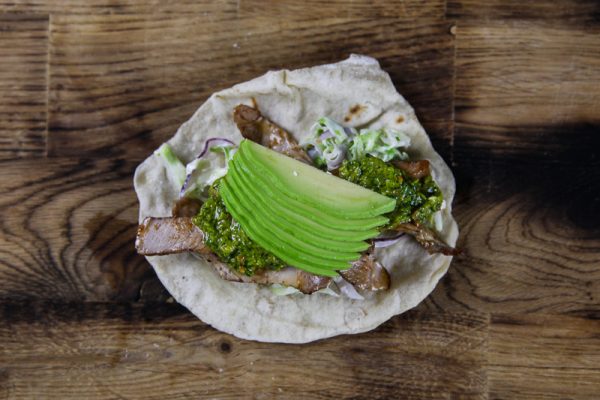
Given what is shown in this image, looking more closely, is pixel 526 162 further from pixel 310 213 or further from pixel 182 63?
pixel 182 63

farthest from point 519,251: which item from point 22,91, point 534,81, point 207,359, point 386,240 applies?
point 22,91

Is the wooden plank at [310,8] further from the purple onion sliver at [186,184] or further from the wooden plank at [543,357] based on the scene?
the wooden plank at [543,357]

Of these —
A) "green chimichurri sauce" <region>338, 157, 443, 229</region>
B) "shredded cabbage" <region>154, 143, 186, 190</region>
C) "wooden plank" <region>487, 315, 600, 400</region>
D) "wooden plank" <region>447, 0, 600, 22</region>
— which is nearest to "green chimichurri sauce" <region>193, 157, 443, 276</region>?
"green chimichurri sauce" <region>338, 157, 443, 229</region>

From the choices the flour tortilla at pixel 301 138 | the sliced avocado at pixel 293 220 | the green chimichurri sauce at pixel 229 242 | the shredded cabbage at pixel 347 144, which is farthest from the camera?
the flour tortilla at pixel 301 138

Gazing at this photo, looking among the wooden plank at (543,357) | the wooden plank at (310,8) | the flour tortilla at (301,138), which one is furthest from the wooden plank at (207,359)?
the wooden plank at (310,8)

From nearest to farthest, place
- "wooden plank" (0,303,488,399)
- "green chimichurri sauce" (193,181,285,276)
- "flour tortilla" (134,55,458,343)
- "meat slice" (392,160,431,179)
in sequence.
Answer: "green chimichurri sauce" (193,181,285,276) < "meat slice" (392,160,431,179) < "flour tortilla" (134,55,458,343) < "wooden plank" (0,303,488,399)

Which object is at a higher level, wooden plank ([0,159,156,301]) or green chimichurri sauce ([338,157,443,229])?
green chimichurri sauce ([338,157,443,229])

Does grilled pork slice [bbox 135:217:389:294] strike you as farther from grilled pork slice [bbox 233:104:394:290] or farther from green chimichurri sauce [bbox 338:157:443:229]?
green chimichurri sauce [bbox 338:157:443:229]
